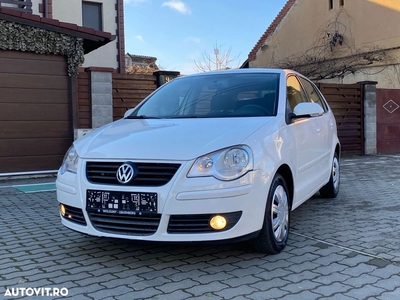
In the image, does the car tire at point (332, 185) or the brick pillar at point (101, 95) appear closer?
the car tire at point (332, 185)

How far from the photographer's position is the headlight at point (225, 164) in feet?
11.0

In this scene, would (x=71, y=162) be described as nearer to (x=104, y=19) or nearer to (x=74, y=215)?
(x=74, y=215)

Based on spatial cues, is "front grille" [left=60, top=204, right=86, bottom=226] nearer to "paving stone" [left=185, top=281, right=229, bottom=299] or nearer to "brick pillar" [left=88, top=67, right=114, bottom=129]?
"paving stone" [left=185, top=281, right=229, bottom=299]

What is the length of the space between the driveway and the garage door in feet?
11.6

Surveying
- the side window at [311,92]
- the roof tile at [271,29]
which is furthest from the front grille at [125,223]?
the roof tile at [271,29]

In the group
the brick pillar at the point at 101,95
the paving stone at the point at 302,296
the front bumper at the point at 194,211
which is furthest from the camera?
the brick pillar at the point at 101,95

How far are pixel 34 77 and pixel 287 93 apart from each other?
597 centimetres

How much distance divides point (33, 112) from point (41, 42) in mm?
1378

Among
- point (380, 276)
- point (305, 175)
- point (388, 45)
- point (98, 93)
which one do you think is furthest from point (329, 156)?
point (388, 45)

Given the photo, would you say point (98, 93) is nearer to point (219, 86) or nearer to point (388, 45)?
point (219, 86)

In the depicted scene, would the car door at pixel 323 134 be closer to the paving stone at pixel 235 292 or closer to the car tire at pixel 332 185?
the car tire at pixel 332 185

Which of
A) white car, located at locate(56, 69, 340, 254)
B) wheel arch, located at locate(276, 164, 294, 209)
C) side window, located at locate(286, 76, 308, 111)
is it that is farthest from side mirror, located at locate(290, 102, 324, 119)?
wheel arch, located at locate(276, 164, 294, 209)

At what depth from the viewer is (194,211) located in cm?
331

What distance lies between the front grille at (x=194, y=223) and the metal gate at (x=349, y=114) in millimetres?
9836
